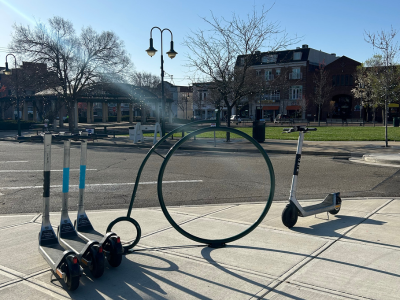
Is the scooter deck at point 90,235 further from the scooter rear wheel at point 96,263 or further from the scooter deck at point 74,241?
the scooter rear wheel at point 96,263

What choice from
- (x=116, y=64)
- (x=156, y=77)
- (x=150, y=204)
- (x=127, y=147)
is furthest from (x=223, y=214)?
(x=156, y=77)

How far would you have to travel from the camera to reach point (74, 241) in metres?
4.00

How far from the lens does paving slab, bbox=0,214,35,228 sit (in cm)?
553

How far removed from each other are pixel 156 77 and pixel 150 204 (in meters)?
82.9

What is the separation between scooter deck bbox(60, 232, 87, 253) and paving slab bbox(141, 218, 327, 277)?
0.78 metres

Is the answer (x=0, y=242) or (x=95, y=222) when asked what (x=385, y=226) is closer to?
(x=95, y=222)

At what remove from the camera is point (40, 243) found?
3.93m

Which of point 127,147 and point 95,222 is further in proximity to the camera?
point 127,147

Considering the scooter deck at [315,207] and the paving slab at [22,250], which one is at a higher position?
the scooter deck at [315,207]

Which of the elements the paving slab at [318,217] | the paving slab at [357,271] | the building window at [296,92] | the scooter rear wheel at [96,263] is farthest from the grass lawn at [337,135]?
the building window at [296,92]

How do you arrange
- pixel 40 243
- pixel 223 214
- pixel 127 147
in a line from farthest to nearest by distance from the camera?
1. pixel 127 147
2. pixel 223 214
3. pixel 40 243

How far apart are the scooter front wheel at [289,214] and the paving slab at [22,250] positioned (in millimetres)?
2884

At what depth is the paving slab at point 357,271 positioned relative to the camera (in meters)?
3.29

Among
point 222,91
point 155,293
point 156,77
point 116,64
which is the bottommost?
point 155,293
